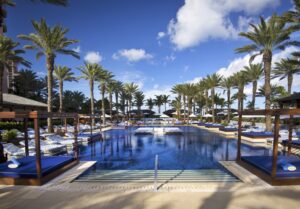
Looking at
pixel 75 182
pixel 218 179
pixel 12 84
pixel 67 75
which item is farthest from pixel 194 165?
pixel 12 84

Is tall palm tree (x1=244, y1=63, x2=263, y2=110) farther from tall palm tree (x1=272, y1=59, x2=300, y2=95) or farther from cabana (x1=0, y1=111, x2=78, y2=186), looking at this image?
cabana (x1=0, y1=111, x2=78, y2=186)

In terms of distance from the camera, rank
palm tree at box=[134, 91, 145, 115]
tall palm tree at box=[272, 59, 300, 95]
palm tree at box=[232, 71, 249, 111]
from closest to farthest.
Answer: tall palm tree at box=[272, 59, 300, 95] < palm tree at box=[232, 71, 249, 111] < palm tree at box=[134, 91, 145, 115]

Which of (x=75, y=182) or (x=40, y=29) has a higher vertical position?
(x=40, y=29)

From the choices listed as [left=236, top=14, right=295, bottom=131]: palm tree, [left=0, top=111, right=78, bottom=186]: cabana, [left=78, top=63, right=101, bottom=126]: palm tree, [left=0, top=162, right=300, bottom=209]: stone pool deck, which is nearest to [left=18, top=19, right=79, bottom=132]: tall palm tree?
[left=78, top=63, right=101, bottom=126]: palm tree

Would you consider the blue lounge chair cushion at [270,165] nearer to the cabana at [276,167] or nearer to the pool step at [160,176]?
the cabana at [276,167]

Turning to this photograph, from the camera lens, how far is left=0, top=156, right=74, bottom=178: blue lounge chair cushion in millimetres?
6582

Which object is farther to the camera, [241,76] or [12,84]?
[12,84]

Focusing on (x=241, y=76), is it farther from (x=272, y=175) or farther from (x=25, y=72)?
(x=25, y=72)

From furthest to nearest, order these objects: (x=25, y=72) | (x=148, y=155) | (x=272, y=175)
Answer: (x=25, y=72) → (x=148, y=155) → (x=272, y=175)

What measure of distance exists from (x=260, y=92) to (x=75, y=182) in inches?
1584

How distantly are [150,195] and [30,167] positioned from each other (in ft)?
15.3

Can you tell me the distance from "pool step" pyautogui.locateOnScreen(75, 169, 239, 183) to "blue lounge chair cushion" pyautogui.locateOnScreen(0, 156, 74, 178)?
1.06m

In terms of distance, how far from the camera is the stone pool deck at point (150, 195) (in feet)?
16.7

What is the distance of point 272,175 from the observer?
6512 millimetres
